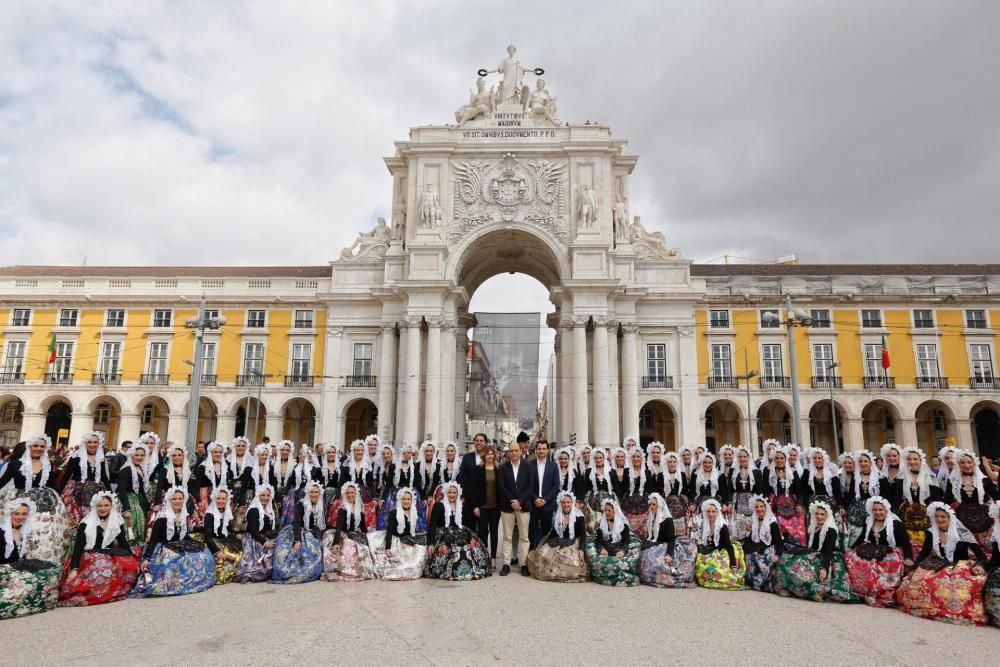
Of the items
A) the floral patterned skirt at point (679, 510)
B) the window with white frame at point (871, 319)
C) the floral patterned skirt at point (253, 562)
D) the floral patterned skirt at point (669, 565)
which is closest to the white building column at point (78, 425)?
the floral patterned skirt at point (253, 562)

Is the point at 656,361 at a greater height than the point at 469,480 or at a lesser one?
greater

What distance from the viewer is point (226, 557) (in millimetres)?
8703

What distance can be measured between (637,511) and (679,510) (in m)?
0.76

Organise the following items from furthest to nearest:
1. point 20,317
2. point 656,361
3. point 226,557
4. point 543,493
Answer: point 20,317
point 656,361
point 543,493
point 226,557

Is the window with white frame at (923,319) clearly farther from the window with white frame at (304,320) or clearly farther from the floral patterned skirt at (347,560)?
the floral patterned skirt at (347,560)

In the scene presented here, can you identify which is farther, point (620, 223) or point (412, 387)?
point (620, 223)

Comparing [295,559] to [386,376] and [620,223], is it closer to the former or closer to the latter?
[386,376]

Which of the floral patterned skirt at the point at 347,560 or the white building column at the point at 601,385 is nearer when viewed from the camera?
the floral patterned skirt at the point at 347,560

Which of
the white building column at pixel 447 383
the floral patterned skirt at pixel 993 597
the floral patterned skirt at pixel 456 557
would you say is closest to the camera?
the floral patterned skirt at pixel 993 597

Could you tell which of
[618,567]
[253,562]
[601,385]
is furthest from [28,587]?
[601,385]

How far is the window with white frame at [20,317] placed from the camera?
3531 centimetres

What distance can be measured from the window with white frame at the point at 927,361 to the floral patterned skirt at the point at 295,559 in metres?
34.7

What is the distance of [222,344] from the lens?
34.6 metres

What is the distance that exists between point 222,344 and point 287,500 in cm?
2722
